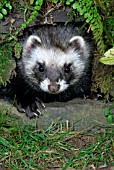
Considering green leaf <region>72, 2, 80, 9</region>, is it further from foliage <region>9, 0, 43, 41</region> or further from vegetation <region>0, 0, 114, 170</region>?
foliage <region>9, 0, 43, 41</region>

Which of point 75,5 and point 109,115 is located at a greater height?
point 75,5

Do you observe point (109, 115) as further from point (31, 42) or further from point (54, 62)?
point (31, 42)

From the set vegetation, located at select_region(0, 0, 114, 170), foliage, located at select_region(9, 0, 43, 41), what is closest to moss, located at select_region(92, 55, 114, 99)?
vegetation, located at select_region(0, 0, 114, 170)

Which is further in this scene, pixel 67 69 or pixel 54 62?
pixel 67 69

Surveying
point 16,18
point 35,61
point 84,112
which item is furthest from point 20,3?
point 84,112

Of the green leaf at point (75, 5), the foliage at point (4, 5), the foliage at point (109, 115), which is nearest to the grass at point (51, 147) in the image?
the foliage at point (109, 115)

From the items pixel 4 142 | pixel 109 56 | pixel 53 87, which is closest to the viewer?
pixel 109 56

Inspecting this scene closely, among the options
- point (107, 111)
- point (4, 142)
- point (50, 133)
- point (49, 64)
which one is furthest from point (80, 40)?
point (4, 142)

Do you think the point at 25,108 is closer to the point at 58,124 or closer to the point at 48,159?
the point at 58,124
